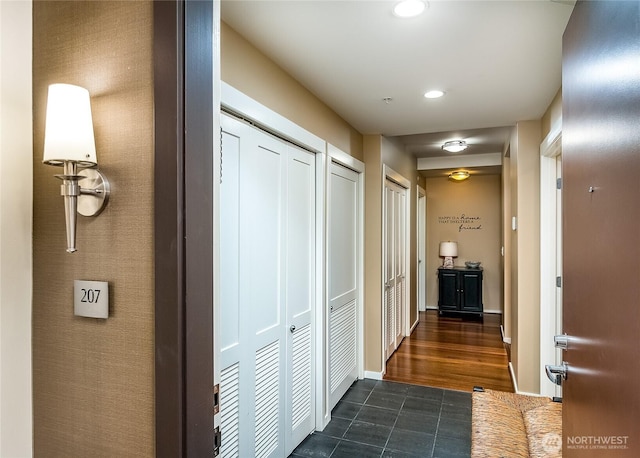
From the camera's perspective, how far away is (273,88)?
2.06 metres

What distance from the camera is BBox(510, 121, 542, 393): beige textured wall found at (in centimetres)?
311

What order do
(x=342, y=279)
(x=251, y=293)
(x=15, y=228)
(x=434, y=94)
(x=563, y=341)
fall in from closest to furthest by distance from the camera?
(x=15, y=228) < (x=563, y=341) < (x=251, y=293) < (x=434, y=94) < (x=342, y=279)

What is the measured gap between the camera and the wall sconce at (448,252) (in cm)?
643

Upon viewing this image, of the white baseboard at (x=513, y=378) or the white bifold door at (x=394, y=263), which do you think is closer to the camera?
the white baseboard at (x=513, y=378)

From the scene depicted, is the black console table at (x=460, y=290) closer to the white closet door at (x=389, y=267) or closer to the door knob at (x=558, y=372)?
the white closet door at (x=389, y=267)

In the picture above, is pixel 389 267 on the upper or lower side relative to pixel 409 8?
lower

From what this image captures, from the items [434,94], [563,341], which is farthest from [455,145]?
[563,341]

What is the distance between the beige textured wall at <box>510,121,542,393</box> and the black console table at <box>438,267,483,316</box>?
293 centimetres

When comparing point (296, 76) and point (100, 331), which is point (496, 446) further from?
point (296, 76)

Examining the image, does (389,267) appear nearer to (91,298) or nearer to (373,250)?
(373,250)

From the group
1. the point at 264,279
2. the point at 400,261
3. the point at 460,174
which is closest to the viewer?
the point at 264,279

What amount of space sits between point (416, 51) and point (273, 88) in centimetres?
77

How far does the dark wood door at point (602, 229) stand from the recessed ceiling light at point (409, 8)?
57cm

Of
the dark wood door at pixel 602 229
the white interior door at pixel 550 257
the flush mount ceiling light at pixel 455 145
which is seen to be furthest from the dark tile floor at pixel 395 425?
the flush mount ceiling light at pixel 455 145
